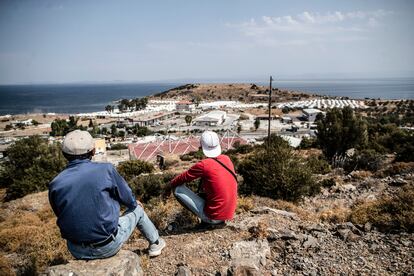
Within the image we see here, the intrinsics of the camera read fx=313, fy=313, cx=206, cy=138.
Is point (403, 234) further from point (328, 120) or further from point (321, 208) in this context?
point (328, 120)

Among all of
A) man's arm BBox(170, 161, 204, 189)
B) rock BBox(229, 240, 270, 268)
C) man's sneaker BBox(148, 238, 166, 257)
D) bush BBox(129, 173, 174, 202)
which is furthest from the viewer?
bush BBox(129, 173, 174, 202)

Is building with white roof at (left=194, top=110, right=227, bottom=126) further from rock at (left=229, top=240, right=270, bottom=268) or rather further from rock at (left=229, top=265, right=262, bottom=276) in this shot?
rock at (left=229, top=265, right=262, bottom=276)

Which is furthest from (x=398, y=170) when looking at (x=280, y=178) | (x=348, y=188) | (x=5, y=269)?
(x=5, y=269)

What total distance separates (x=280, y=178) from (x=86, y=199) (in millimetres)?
6466

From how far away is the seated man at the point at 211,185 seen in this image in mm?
4316

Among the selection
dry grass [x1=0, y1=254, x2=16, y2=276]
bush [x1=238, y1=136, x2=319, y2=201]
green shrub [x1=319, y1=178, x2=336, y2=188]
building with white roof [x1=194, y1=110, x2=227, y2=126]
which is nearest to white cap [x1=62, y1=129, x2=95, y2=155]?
dry grass [x1=0, y1=254, x2=16, y2=276]

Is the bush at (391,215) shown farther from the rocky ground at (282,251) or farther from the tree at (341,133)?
the tree at (341,133)

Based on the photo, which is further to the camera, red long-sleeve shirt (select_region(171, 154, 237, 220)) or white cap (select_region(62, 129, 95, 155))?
red long-sleeve shirt (select_region(171, 154, 237, 220))

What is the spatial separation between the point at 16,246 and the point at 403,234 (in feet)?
22.7

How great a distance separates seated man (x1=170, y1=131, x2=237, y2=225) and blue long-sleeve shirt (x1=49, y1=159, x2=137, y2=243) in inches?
54.9

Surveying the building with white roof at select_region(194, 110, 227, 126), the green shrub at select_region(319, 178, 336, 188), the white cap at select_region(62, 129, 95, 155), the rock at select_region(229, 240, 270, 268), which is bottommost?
the building with white roof at select_region(194, 110, 227, 126)

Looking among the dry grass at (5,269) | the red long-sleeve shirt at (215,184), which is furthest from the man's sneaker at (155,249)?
the dry grass at (5,269)

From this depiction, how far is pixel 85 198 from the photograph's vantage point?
9.72ft

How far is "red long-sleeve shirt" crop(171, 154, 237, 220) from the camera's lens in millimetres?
4309
